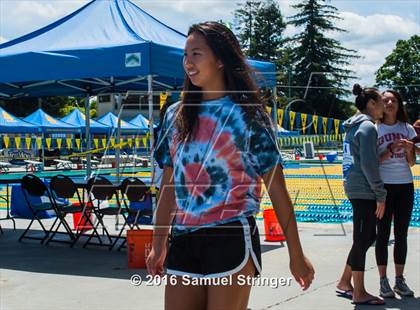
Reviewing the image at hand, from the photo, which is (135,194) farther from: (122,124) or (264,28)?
(264,28)

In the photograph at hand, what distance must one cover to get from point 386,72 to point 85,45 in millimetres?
79577

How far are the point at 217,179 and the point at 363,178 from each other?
272 centimetres

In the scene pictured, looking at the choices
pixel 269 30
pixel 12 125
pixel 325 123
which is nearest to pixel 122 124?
pixel 12 125

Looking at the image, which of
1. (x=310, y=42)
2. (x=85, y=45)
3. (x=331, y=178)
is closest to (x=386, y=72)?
(x=310, y=42)

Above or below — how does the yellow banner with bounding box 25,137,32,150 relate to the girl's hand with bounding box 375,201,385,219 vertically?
below

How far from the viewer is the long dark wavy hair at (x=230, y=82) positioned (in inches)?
95.0

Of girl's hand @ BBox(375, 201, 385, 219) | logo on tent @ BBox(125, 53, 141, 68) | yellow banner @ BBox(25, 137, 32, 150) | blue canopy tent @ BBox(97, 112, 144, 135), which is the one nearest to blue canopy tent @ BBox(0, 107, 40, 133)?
blue canopy tent @ BBox(97, 112, 144, 135)

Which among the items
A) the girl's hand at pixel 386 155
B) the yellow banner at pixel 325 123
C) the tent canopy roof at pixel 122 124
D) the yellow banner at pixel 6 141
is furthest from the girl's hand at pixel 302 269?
the yellow banner at pixel 325 123

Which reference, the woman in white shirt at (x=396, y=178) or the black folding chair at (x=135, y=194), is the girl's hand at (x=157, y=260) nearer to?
the woman in white shirt at (x=396, y=178)

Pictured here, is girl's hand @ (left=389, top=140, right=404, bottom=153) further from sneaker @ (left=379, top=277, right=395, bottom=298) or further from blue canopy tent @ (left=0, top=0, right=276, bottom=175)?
blue canopy tent @ (left=0, top=0, right=276, bottom=175)

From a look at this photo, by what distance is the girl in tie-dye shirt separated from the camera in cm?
226

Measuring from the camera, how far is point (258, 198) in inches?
94.5

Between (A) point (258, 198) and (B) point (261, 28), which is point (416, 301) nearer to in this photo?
(A) point (258, 198)

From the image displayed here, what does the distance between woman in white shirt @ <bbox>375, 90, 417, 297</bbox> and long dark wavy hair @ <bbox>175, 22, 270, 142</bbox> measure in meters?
2.98
